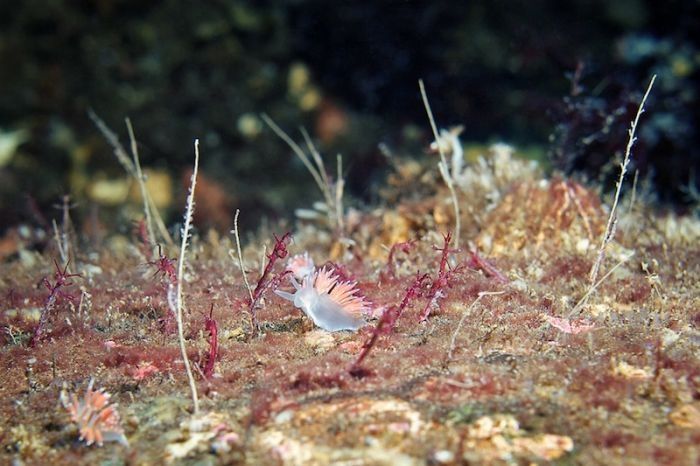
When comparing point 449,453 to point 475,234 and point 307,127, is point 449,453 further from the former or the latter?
point 307,127

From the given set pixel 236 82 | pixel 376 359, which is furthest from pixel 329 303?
pixel 236 82

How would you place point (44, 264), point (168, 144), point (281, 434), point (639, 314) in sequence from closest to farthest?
point (281, 434) < point (639, 314) < point (44, 264) < point (168, 144)

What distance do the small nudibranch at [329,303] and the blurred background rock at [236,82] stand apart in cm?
615

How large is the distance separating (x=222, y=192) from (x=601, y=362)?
7887mm

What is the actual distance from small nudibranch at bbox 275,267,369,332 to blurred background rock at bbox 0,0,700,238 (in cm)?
615

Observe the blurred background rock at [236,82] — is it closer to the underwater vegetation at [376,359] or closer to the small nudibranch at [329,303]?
the underwater vegetation at [376,359]

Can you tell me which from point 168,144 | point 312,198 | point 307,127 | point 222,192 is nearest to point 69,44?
point 168,144

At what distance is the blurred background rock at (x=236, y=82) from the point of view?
906 centimetres

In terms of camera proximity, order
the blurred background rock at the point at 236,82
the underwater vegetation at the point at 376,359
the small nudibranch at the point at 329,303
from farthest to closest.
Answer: the blurred background rock at the point at 236,82 < the small nudibranch at the point at 329,303 < the underwater vegetation at the point at 376,359

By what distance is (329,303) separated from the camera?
253 centimetres

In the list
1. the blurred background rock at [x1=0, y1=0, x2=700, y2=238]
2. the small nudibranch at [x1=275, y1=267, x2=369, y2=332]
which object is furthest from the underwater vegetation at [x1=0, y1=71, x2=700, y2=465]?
the blurred background rock at [x1=0, y1=0, x2=700, y2=238]

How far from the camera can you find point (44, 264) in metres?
4.65

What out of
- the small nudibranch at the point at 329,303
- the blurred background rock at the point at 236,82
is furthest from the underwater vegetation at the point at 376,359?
the blurred background rock at the point at 236,82

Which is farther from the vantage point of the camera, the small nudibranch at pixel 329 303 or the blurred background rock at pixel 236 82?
the blurred background rock at pixel 236 82
